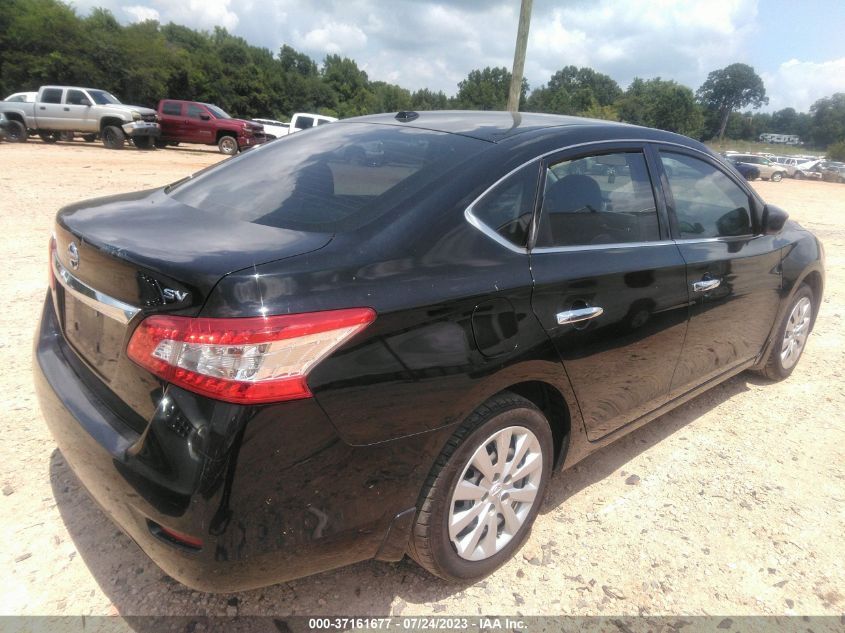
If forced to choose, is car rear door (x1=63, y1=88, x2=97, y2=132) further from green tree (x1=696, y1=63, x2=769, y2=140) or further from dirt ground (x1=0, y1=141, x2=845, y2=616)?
green tree (x1=696, y1=63, x2=769, y2=140)

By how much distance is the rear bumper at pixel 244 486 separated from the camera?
5.03 feet

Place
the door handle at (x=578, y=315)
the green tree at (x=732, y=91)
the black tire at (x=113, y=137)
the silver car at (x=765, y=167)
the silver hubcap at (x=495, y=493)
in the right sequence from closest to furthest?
1. the silver hubcap at (x=495, y=493)
2. the door handle at (x=578, y=315)
3. the black tire at (x=113, y=137)
4. the silver car at (x=765, y=167)
5. the green tree at (x=732, y=91)

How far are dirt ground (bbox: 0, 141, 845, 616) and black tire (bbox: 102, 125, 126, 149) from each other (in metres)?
18.9

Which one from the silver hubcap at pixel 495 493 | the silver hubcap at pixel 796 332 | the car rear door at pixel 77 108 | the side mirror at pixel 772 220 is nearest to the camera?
the silver hubcap at pixel 495 493

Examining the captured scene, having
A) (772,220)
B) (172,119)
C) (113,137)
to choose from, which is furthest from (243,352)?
(172,119)

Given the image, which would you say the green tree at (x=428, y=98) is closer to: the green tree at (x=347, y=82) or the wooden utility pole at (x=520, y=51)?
the green tree at (x=347, y=82)

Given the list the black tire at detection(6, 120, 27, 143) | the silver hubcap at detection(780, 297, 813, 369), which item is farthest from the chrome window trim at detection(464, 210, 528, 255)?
the black tire at detection(6, 120, 27, 143)

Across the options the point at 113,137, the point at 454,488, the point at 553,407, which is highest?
the point at 553,407

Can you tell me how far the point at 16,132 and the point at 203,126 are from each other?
609 centimetres

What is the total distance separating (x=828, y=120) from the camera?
333 feet

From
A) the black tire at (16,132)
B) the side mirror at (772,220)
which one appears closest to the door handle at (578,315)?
the side mirror at (772,220)

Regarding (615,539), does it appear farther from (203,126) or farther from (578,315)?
(203,126)

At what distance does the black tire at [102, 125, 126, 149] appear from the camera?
19938mm

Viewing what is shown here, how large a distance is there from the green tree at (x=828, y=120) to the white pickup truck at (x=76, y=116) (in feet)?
363
